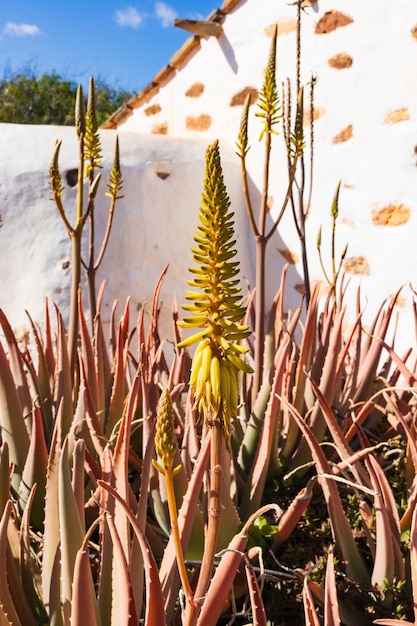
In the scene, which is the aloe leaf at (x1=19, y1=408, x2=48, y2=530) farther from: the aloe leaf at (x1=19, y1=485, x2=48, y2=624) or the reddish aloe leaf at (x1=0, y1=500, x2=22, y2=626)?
the reddish aloe leaf at (x1=0, y1=500, x2=22, y2=626)

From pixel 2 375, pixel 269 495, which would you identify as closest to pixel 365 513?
Result: pixel 269 495

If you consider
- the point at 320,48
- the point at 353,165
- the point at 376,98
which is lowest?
the point at 353,165

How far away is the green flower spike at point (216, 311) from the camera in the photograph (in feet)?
1.77

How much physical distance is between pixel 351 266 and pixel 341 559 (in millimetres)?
1532

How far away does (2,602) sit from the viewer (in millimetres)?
765

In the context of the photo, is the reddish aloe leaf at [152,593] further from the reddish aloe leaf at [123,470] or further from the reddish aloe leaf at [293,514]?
the reddish aloe leaf at [293,514]

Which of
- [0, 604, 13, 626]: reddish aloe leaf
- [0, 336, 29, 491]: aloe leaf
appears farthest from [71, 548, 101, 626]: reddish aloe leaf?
[0, 336, 29, 491]: aloe leaf

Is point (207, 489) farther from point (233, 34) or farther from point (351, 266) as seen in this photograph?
point (233, 34)

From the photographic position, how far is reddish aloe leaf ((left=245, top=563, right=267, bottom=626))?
65 cm

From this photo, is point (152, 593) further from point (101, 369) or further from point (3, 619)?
point (101, 369)

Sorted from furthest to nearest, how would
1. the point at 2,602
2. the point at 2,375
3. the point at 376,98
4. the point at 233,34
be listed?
the point at 233,34 → the point at 376,98 → the point at 2,375 → the point at 2,602

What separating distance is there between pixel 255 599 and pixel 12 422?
706mm

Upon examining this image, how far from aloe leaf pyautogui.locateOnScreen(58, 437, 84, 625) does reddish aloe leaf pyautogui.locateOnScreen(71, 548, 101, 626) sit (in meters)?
0.08

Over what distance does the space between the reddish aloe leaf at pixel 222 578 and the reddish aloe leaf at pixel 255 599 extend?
A: 19mm
